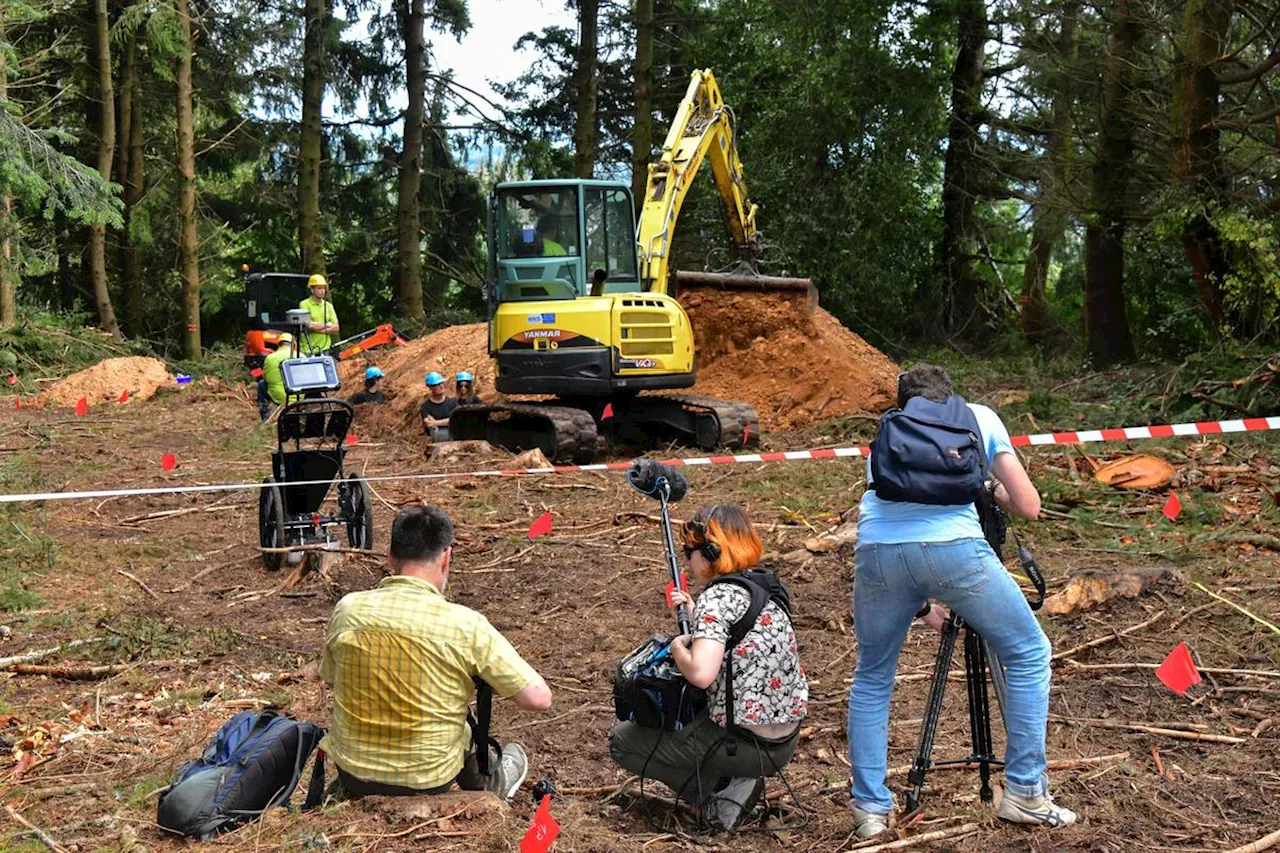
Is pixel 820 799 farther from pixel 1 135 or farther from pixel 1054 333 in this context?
pixel 1054 333

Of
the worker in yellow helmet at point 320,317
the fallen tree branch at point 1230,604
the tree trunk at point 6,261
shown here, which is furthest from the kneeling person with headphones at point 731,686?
the tree trunk at point 6,261

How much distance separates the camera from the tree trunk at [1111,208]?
→ 17.2 m

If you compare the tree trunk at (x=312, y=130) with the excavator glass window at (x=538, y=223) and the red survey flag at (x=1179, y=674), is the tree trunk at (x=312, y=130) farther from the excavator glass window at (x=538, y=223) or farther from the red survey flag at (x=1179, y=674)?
the red survey flag at (x=1179, y=674)

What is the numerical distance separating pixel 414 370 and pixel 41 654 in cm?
1390

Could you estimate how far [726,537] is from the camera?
4.62m

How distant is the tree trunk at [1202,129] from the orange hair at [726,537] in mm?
11549

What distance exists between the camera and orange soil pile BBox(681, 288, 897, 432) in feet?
56.1

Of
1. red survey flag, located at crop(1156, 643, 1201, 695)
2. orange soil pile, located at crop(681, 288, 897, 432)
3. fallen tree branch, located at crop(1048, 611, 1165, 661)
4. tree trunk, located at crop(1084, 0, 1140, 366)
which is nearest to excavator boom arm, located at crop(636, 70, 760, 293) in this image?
orange soil pile, located at crop(681, 288, 897, 432)

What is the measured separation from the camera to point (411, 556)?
4254 millimetres

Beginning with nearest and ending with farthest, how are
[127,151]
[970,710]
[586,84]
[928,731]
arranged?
[928,731], [970,710], [127,151], [586,84]

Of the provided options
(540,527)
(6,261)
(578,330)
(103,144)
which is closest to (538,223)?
(578,330)

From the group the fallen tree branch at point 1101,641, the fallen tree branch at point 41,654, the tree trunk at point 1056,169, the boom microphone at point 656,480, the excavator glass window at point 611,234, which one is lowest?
the fallen tree branch at point 41,654

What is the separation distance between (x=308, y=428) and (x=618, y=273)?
653 cm

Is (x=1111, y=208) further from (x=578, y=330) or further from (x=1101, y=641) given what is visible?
(x=1101, y=641)
